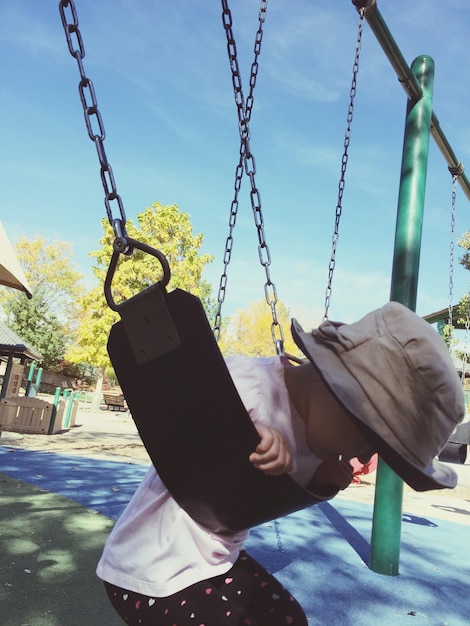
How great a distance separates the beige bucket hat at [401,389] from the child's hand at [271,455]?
0.17 meters

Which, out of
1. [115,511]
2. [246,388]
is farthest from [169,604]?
[115,511]

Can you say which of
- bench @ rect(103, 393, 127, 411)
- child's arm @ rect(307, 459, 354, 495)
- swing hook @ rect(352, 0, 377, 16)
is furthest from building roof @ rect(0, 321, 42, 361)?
child's arm @ rect(307, 459, 354, 495)

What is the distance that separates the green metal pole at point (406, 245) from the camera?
3.29 m

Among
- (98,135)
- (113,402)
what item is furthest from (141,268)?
(98,135)

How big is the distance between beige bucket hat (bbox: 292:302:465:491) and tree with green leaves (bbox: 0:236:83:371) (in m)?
29.8

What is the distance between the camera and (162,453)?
1.17m

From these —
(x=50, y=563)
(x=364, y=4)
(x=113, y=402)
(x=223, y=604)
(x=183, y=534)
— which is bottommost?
(x=50, y=563)

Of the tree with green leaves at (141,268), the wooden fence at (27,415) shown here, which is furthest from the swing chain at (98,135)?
the tree with green leaves at (141,268)

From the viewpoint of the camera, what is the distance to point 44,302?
1207 inches

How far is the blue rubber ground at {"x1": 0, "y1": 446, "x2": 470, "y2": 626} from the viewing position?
269 centimetres

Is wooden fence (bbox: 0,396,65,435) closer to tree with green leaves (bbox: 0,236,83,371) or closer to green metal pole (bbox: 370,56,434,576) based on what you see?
green metal pole (bbox: 370,56,434,576)

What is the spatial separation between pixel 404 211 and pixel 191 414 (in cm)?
287

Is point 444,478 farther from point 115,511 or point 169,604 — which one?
point 115,511

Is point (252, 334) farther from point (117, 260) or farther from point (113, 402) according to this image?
point (117, 260)
